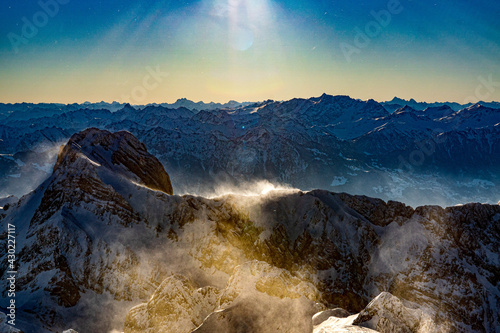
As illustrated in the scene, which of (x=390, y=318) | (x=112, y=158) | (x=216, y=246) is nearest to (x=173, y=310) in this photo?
(x=390, y=318)

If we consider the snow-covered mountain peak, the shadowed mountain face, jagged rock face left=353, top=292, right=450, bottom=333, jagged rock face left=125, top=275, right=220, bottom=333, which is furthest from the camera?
the snow-covered mountain peak

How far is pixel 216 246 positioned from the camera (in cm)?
12369

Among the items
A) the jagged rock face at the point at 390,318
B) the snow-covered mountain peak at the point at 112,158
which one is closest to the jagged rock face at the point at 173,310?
the jagged rock face at the point at 390,318

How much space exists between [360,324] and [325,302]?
90.0 meters

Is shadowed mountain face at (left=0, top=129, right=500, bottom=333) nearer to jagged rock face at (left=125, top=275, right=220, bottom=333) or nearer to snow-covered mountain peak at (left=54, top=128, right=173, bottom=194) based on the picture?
snow-covered mountain peak at (left=54, top=128, right=173, bottom=194)

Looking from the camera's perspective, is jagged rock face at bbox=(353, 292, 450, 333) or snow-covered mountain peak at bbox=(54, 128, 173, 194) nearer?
jagged rock face at bbox=(353, 292, 450, 333)

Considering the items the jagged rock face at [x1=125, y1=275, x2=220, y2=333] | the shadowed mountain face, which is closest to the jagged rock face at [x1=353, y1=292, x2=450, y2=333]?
the jagged rock face at [x1=125, y1=275, x2=220, y2=333]

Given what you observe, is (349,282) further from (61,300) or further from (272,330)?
(61,300)

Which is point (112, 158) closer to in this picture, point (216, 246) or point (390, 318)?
point (216, 246)

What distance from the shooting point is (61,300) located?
316ft

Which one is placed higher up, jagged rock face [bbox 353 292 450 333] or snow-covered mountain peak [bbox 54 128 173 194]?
snow-covered mountain peak [bbox 54 128 173 194]

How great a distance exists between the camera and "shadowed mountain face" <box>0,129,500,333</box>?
10269 centimetres

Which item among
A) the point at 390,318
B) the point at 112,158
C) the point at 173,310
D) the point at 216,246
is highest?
the point at 112,158

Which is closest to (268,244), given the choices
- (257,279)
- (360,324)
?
(257,279)
